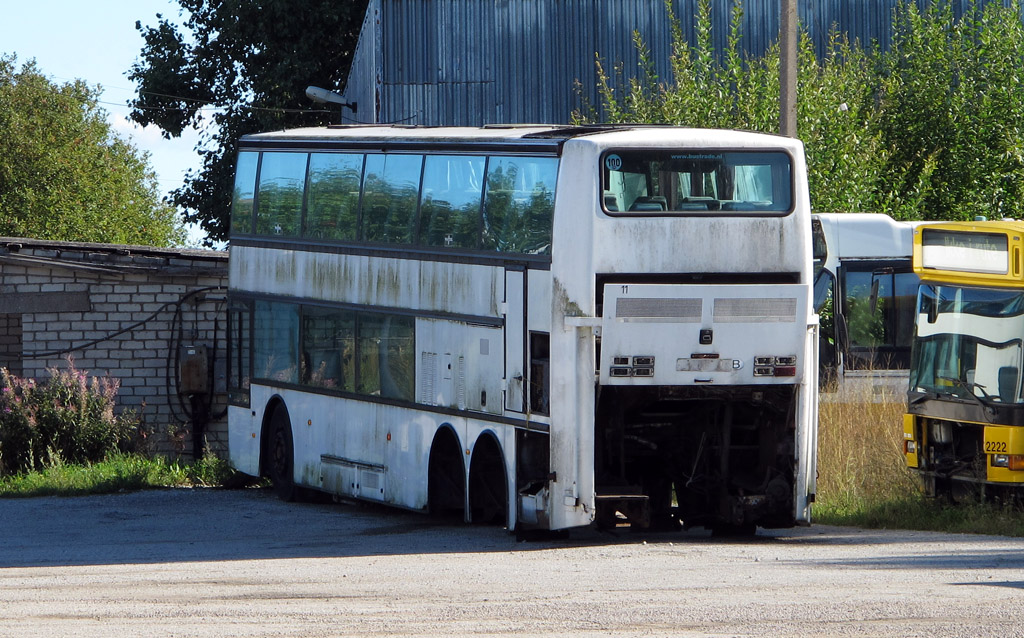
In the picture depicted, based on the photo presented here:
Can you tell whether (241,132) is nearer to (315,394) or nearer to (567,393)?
(315,394)

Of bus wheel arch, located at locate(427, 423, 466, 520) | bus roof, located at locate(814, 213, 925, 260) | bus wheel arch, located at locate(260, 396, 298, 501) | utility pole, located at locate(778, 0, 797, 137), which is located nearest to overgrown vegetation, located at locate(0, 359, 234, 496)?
bus wheel arch, located at locate(260, 396, 298, 501)

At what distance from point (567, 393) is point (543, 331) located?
0.60 m

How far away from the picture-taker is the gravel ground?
31.4 ft

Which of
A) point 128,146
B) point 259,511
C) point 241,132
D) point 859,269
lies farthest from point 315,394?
point 128,146

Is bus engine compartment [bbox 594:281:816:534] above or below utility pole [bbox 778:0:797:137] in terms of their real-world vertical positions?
below

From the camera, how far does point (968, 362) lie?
15.7 metres

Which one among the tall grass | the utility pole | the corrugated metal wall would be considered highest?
the corrugated metal wall

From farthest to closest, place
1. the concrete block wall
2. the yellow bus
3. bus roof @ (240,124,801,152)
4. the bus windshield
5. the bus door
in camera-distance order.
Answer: the concrete block wall, the bus windshield, the yellow bus, the bus door, bus roof @ (240,124,801,152)

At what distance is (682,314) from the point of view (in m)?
13.8

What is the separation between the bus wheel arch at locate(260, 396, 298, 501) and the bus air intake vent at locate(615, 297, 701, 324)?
253 inches

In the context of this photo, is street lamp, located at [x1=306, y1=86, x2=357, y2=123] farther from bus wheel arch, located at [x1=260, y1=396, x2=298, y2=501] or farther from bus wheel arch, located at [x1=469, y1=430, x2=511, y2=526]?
bus wheel arch, located at [x1=469, y1=430, x2=511, y2=526]

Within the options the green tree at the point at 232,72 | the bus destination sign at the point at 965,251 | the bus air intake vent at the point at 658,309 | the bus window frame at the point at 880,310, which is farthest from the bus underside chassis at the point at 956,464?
the green tree at the point at 232,72

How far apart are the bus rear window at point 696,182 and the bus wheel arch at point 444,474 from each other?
324cm

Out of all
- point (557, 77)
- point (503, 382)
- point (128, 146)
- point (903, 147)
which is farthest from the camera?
point (128, 146)
